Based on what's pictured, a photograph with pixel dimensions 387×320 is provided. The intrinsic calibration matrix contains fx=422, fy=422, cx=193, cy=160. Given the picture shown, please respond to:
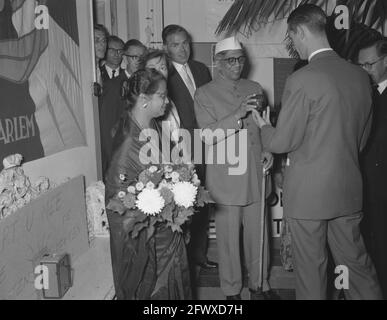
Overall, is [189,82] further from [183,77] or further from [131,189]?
[131,189]

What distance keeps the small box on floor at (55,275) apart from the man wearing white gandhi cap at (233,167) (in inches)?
39.7

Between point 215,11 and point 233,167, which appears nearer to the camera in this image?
point 233,167

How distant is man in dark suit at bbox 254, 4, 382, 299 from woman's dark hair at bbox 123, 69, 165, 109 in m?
0.65

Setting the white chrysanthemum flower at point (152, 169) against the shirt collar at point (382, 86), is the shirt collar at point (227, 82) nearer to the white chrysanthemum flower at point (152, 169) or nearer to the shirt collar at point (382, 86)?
the shirt collar at point (382, 86)

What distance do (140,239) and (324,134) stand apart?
3.36 feet

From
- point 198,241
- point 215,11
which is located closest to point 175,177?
point 198,241

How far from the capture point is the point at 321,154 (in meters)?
2.12

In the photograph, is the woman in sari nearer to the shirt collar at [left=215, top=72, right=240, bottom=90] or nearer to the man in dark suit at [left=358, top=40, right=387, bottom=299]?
the shirt collar at [left=215, top=72, right=240, bottom=90]

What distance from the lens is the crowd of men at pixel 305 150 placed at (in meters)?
2.09

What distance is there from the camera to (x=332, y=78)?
2.02 metres

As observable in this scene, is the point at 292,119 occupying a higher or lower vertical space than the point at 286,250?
higher

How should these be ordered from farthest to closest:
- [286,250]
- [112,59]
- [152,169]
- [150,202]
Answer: [112,59], [286,250], [152,169], [150,202]
